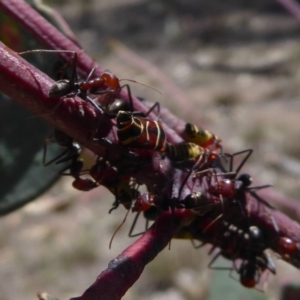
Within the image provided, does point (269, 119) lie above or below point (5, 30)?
above

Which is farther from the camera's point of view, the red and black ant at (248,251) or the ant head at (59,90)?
the red and black ant at (248,251)

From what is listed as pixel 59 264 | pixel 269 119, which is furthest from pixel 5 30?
pixel 269 119

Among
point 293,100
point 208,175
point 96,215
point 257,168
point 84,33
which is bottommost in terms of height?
point 208,175

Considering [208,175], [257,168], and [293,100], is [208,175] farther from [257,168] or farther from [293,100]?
[293,100]

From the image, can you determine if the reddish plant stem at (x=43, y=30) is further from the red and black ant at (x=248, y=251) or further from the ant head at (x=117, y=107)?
the red and black ant at (x=248, y=251)

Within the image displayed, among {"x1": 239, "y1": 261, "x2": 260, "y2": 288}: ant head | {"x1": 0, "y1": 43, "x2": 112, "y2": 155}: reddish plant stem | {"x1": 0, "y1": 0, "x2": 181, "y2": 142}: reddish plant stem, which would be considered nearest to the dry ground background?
{"x1": 239, "y1": 261, "x2": 260, "y2": 288}: ant head

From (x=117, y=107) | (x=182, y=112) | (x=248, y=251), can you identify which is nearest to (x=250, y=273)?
(x=248, y=251)

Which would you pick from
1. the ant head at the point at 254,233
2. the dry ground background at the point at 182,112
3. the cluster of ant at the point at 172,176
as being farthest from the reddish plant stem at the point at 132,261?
the dry ground background at the point at 182,112
